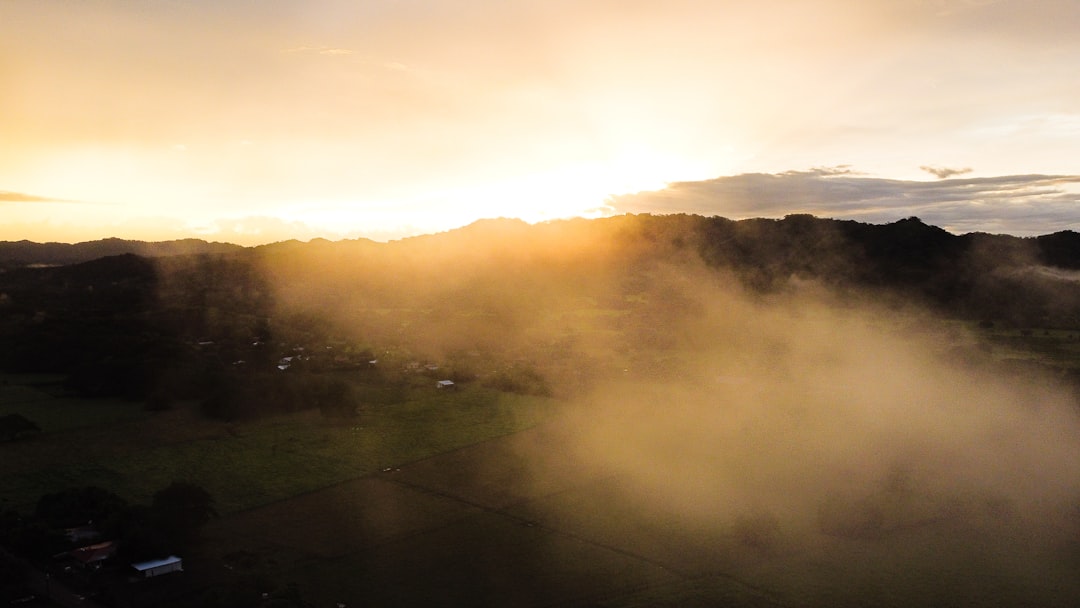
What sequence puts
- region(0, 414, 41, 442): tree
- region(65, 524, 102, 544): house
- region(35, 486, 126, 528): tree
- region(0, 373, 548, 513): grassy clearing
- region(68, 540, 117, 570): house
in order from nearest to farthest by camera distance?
region(68, 540, 117, 570): house
region(65, 524, 102, 544): house
region(35, 486, 126, 528): tree
region(0, 373, 548, 513): grassy clearing
region(0, 414, 41, 442): tree

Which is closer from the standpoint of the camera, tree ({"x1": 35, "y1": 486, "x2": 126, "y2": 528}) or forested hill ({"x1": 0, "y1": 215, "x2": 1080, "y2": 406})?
tree ({"x1": 35, "y1": 486, "x2": 126, "y2": 528})

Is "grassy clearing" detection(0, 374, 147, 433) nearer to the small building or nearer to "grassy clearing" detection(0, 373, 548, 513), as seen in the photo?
"grassy clearing" detection(0, 373, 548, 513)

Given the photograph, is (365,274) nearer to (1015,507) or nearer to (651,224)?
(651,224)

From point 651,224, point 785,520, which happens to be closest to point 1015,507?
point 785,520

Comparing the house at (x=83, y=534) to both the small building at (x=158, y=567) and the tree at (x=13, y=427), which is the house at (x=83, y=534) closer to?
the small building at (x=158, y=567)

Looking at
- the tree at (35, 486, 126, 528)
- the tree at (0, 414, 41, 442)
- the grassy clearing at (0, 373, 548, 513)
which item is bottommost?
the grassy clearing at (0, 373, 548, 513)

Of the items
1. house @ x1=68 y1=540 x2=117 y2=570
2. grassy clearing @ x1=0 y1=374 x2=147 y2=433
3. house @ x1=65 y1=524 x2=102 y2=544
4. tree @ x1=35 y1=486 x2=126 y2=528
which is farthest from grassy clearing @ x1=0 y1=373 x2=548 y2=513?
house @ x1=68 y1=540 x2=117 y2=570

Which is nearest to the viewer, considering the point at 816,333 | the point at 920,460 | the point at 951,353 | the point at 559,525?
the point at 559,525
